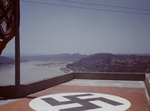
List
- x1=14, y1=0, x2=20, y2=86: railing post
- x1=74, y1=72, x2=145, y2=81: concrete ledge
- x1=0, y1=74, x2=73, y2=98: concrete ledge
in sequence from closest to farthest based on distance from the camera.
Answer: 1. x1=14, y1=0, x2=20, y2=86: railing post
2. x1=0, y1=74, x2=73, y2=98: concrete ledge
3. x1=74, y1=72, x2=145, y2=81: concrete ledge

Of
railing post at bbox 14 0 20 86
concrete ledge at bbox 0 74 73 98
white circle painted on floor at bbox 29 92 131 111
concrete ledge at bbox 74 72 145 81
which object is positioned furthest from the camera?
concrete ledge at bbox 74 72 145 81

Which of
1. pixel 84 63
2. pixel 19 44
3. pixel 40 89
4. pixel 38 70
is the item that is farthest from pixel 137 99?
pixel 38 70

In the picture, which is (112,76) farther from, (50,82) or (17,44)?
(17,44)

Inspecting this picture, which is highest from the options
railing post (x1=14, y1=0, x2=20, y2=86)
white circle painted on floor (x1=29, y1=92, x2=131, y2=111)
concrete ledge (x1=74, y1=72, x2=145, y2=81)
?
railing post (x1=14, y1=0, x2=20, y2=86)

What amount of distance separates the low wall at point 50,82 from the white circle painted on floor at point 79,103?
102cm

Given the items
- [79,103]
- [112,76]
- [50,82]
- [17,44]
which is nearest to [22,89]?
[17,44]

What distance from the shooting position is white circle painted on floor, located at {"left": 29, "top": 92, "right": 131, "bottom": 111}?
27.2ft

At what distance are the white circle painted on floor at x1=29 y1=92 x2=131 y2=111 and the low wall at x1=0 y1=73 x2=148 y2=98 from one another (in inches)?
40.0

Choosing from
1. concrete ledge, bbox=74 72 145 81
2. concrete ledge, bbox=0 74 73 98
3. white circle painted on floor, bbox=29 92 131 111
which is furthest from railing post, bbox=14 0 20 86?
concrete ledge, bbox=74 72 145 81

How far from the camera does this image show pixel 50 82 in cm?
1374

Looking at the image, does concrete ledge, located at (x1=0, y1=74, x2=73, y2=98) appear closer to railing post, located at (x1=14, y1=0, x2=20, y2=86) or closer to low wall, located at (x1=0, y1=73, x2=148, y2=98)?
low wall, located at (x1=0, y1=73, x2=148, y2=98)

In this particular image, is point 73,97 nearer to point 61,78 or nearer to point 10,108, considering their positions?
point 10,108

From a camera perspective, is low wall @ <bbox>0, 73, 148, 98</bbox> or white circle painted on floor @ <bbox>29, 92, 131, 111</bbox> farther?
low wall @ <bbox>0, 73, 148, 98</bbox>

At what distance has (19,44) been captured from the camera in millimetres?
10242
